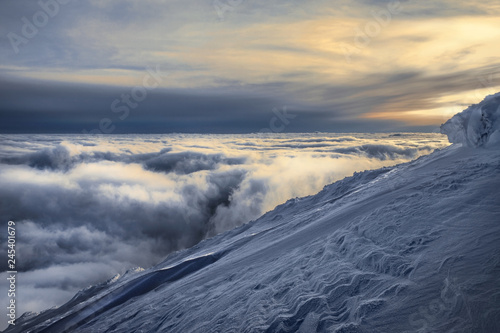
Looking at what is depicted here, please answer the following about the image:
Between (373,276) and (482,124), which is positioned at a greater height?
(482,124)

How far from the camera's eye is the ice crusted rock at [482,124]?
7879 millimetres

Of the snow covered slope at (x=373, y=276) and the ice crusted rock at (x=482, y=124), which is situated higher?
the ice crusted rock at (x=482, y=124)

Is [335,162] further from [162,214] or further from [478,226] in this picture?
[478,226]

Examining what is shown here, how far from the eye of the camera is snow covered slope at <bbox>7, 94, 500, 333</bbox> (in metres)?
3.45

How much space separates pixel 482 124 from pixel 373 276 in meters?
6.78

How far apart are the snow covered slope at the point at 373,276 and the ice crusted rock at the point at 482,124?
1.5 inches

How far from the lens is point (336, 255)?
5371 millimetres

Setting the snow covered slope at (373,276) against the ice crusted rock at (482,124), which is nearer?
the snow covered slope at (373,276)

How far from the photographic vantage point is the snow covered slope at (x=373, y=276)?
3.45 m

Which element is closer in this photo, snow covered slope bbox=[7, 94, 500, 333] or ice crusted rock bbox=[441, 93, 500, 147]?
snow covered slope bbox=[7, 94, 500, 333]

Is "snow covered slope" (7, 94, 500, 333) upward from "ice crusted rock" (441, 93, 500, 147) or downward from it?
downward

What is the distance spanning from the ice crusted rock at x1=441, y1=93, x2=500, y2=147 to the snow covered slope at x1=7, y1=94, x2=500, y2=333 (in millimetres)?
39

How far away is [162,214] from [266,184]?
24.7 meters

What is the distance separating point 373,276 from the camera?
14.1 feet
